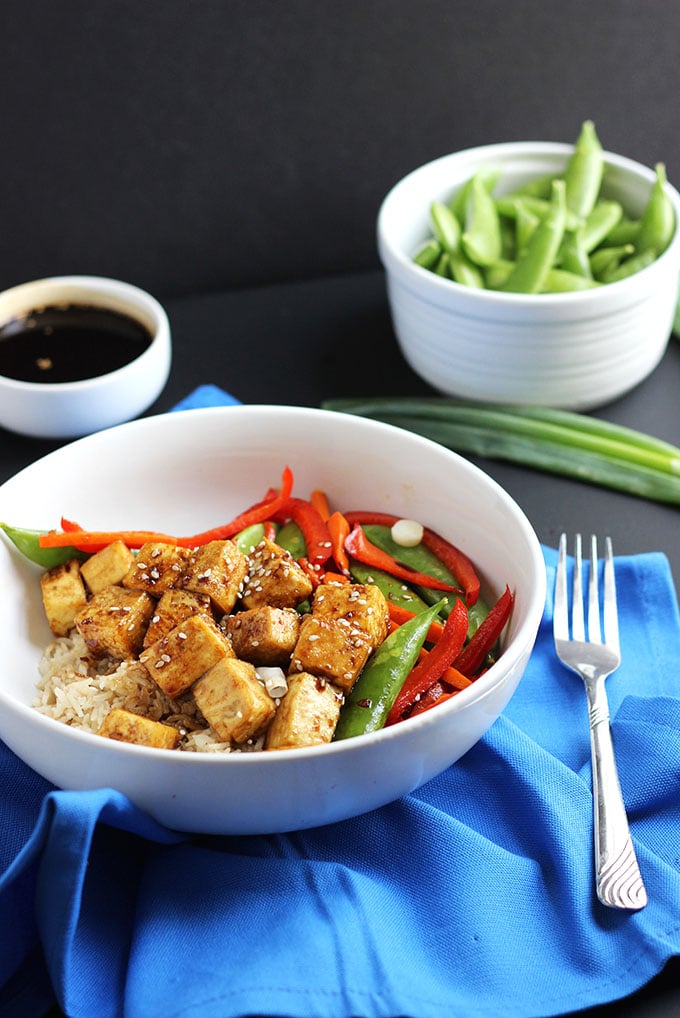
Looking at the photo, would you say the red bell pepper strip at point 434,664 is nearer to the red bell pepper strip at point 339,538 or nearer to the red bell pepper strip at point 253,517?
the red bell pepper strip at point 339,538

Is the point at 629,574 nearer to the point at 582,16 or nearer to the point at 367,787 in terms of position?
the point at 367,787

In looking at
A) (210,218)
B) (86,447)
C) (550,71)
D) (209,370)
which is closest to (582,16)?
(550,71)

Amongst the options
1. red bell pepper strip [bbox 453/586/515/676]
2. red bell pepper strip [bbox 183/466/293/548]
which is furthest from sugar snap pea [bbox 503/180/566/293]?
red bell pepper strip [bbox 453/586/515/676]

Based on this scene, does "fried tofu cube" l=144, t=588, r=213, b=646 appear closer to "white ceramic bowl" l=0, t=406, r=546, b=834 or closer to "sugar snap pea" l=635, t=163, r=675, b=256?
"white ceramic bowl" l=0, t=406, r=546, b=834

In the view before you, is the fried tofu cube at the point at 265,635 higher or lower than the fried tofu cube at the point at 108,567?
higher

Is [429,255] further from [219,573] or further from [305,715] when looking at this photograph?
[305,715]

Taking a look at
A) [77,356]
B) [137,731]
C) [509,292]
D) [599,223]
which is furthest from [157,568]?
[599,223]

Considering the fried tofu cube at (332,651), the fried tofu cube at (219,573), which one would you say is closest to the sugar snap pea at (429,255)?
the fried tofu cube at (219,573)
